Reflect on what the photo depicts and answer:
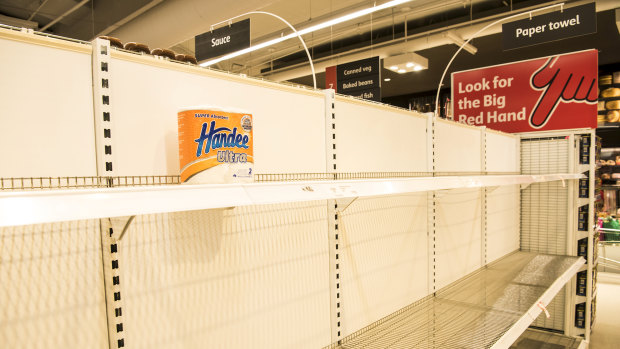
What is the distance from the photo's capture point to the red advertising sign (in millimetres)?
3387

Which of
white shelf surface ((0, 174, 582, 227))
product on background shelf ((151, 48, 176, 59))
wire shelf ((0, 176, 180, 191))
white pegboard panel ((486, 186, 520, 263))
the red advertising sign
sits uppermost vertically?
the red advertising sign

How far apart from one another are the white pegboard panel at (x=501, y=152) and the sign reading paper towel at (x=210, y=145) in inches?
99.6

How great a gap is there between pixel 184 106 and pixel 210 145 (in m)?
0.21

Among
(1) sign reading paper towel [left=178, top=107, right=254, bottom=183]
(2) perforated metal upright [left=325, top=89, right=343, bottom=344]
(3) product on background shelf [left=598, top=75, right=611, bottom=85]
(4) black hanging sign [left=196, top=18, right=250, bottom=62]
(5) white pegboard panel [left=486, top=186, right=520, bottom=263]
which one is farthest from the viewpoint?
(3) product on background shelf [left=598, top=75, right=611, bottom=85]

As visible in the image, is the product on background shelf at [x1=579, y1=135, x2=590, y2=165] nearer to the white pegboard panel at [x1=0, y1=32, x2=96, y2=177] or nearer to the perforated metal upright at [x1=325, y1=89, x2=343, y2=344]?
the perforated metal upright at [x1=325, y1=89, x2=343, y2=344]

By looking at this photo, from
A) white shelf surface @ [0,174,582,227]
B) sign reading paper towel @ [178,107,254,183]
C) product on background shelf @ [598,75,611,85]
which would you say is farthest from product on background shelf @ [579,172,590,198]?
product on background shelf @ [598,75,611,85]

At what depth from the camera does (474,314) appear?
1.90m

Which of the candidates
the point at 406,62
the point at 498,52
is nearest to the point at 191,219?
the point at 406,62

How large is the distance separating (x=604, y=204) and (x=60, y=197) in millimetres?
9258

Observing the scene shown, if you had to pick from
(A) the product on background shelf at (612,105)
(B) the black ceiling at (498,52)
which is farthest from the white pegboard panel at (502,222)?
(A) the product on background shelf at (612,105)

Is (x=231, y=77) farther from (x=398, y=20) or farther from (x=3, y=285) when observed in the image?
(x=398, y=20)

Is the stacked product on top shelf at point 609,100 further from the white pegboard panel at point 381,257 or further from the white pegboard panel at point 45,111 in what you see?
the white pegboard panel at point 45,111

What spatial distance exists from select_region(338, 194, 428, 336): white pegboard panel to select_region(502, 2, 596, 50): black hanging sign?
2560mm

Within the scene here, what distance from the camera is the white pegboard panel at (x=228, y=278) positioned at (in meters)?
0.88
